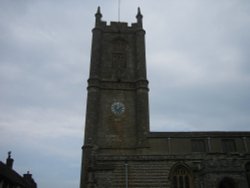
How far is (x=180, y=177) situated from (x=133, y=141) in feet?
36.0

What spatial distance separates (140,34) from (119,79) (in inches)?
350

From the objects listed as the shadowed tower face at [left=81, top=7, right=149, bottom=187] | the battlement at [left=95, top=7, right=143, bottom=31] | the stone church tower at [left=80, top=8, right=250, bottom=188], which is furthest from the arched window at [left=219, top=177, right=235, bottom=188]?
the battlement at [left=95, top=7, right=143, bottom=31]

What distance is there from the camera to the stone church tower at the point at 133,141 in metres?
24.5

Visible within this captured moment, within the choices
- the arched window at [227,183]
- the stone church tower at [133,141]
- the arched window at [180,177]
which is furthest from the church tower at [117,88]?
the arched window at [227,183]

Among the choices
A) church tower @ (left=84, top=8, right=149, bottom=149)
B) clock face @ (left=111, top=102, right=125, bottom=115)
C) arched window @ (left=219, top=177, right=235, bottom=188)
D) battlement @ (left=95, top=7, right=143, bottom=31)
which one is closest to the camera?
arched window @ (left=219, top=177, right=235, bottom=188)

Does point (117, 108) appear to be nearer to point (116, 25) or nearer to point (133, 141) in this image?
point (133, 141)

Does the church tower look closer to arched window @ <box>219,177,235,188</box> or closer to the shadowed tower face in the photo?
the shadowed tower face

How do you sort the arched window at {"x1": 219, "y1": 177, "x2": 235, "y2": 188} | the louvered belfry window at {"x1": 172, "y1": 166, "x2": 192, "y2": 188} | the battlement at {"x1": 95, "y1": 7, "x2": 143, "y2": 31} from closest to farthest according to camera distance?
the arched window at {"x1": 219, "y1": 177, "x2": 235, "y2": 188} → the louvered belfry window at {"x1": 172, "y1": 166, "x2": 192, "y2": 188} → the battlement at {"x1": 95, "y1": 7, "x2": 143, "y2": 31}

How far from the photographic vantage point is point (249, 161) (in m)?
26.1

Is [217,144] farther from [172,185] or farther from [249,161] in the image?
[172,185]

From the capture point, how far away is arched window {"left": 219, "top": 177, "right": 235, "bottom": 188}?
2370 centimetres

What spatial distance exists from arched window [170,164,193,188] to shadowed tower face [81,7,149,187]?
29.8ft

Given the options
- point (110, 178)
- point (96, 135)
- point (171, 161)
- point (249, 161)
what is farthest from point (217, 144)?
point (110, 178)

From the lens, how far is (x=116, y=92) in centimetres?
3875
